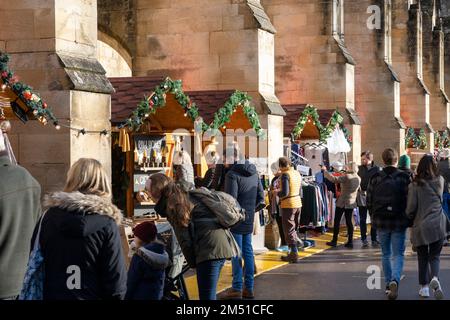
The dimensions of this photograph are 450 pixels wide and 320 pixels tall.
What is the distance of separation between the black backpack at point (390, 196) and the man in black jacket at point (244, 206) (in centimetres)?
144

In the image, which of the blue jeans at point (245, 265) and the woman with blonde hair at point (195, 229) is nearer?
the woman with blonde hair at point (195, 229)

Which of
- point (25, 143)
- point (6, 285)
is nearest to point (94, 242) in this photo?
point (6, 285)

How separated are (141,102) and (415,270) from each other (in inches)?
175

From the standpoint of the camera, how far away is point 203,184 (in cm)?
1184

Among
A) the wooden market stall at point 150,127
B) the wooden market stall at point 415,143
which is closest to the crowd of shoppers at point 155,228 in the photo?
the wooden market stall at point 150,127

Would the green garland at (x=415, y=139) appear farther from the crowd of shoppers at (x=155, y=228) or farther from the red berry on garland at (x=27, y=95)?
the red berry on garland at (x=27, y=95)

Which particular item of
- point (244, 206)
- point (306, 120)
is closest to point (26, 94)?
point (244, 206)

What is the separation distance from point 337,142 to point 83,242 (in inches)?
584

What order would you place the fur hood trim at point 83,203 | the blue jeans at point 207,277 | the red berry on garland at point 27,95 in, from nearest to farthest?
the fur hood trim at point 83,203 < the blue jeans at point 207,277 < the red berry on garland at point 27,95

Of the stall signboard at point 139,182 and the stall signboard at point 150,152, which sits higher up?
the stall signboard at point 150,152

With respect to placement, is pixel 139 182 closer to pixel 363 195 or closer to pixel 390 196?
pixel 363 195

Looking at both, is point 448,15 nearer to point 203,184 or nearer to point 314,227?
point 314,227

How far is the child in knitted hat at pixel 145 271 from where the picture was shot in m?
6.11

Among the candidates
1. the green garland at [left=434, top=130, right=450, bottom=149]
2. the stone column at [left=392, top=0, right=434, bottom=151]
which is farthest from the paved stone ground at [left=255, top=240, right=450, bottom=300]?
the green garland at [left=434, top=130, right=450, bottom=149]
